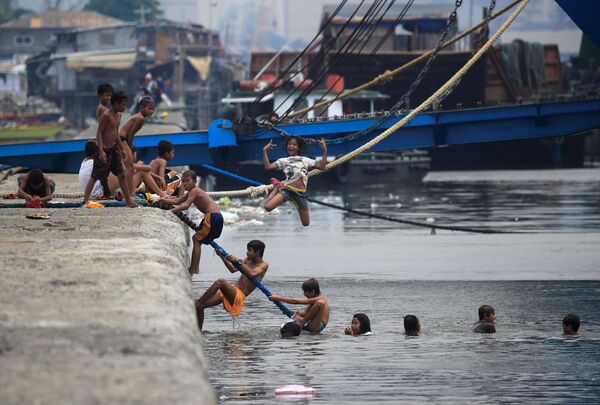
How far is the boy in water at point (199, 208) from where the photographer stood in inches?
594

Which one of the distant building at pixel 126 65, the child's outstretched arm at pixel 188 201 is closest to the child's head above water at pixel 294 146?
the child's outstretched arm at pixel 188 201

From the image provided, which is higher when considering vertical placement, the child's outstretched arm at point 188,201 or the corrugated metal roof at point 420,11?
the corrugated metal roof at point 420,11

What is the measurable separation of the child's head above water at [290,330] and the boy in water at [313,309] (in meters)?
0.15

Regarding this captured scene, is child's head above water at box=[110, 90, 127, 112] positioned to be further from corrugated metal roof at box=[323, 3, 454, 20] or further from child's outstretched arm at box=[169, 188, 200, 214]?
corrugated metal roof at box=[323, 3, 454, 20]

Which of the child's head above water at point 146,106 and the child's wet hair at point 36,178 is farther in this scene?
the child's wet hair at point 36,178

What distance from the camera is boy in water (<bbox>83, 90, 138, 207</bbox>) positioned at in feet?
48.2

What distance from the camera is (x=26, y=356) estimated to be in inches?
296

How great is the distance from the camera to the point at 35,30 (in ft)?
349

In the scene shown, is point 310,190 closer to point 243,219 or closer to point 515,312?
point 243,219

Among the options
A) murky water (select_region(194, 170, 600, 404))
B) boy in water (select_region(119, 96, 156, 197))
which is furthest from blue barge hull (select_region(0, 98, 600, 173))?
boy in water (select_region(119, 96, 156, 197))

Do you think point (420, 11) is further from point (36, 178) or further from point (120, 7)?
point (120, 7)

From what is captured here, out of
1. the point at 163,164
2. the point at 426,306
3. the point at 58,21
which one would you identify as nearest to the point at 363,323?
the point at 426,306

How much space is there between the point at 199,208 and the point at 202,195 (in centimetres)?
15

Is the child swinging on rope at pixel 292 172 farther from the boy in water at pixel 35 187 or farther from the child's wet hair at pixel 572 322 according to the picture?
the child's wet hair at pixel 572 322
